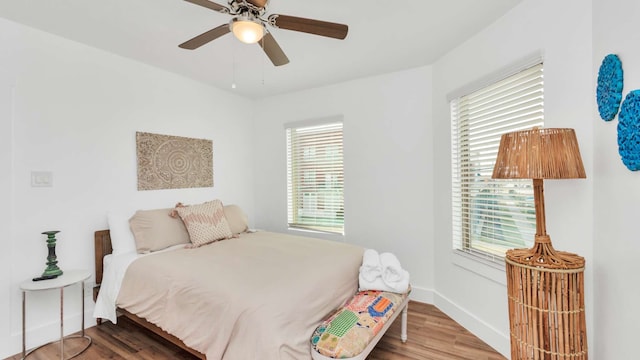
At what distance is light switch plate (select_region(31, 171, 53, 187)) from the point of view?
2266 mm

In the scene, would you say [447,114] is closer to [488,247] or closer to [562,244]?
[488,247]

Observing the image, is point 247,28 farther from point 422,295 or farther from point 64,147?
point 422,295

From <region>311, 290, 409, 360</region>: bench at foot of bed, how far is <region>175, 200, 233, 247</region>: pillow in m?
1.55

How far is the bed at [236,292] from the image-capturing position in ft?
4.91

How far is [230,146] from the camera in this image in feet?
12.8

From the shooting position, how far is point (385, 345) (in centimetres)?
223

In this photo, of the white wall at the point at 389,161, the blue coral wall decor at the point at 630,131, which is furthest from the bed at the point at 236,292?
the blue coral wall decor at the point at 630,131

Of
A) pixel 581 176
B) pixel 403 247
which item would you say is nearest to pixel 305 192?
pixel 403 247

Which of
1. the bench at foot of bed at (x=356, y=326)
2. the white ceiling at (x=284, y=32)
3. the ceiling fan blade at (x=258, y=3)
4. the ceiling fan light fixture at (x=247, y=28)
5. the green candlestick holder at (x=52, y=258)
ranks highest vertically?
the white ceiling at (x=284, y=32)

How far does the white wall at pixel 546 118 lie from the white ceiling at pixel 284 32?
0.18 m

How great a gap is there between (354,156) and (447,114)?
3.73 feet

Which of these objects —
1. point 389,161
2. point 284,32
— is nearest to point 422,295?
point 389,161

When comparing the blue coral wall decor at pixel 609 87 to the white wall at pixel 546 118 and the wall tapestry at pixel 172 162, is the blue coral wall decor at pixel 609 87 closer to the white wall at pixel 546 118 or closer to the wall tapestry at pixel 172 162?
the white wall at pixel 546 118

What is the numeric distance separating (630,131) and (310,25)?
1641 millimetres
